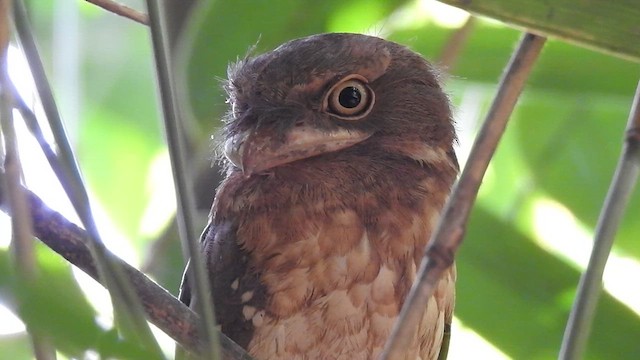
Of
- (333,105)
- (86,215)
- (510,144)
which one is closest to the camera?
(86,215)

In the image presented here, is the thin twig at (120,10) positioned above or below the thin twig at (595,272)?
above

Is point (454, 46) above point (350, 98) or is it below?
above

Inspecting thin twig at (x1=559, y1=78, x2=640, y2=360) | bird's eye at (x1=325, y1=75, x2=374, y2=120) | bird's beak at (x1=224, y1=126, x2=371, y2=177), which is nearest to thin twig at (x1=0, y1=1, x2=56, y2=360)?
thin twig at (x1=559, y1=78, x2=640, y2=360)

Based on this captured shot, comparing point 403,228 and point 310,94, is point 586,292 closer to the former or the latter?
point 403,228

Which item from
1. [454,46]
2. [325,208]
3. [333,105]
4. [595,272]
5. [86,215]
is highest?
[454,46]

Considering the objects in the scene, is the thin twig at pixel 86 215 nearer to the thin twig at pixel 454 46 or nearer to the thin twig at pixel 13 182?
the thin twig at pixel 13 182

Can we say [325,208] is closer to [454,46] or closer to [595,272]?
[454,46]

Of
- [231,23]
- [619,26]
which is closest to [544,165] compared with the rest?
[231,23]

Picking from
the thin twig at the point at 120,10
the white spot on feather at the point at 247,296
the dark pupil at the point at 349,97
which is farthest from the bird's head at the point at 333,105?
the thin twig at the point at 120,10

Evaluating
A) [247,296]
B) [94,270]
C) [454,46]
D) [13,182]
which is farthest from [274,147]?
[13,182]
